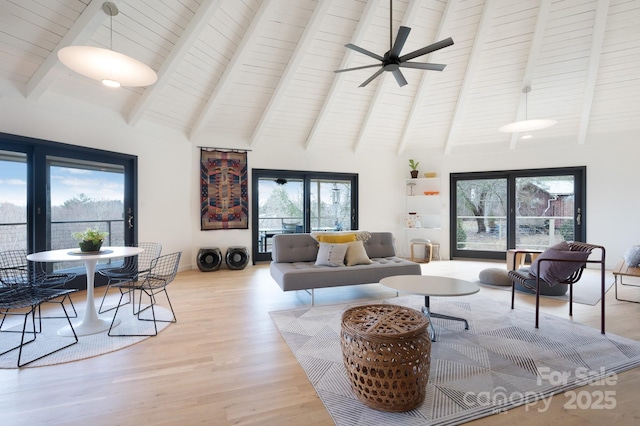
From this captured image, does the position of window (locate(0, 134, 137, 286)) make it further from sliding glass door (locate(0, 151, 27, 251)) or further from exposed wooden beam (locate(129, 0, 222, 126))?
exposed wooden beam (locate(129, 0, 222, 126))

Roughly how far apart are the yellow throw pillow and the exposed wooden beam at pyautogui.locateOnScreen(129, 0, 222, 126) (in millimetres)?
3033

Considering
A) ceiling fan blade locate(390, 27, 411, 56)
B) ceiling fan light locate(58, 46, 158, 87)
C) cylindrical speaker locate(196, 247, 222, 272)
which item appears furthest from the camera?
cylindrical speaker locate(196, 247, 222, 272)

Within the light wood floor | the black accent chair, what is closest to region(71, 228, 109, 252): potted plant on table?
the light wood floor

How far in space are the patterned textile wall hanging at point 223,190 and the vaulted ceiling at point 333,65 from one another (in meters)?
0.45

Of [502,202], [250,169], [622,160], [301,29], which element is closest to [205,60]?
[301,29]

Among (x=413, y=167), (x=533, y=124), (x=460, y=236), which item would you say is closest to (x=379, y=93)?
(x=413, y=167)

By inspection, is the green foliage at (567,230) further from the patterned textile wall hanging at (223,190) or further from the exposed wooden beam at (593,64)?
the patterned textile wall hanging at (223,190)

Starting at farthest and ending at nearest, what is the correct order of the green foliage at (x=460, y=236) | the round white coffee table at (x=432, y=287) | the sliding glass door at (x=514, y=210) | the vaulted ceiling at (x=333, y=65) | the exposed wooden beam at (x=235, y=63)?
1. the green foliage at (x=460, y=236)
2. the sliding glass door at (x=514, y=210)
3. the exposed wooden beam at (x=235, y=63)
4. the vaulted ceiling at (x=333, y=65)
5. the round white coffee table at (x=432, y=287)

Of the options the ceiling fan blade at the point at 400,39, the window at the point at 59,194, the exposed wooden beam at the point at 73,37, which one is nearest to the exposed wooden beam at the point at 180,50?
the exposed wooden beam at the point at 73,37

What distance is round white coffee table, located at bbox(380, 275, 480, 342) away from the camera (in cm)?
267

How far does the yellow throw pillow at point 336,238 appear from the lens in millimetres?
4195

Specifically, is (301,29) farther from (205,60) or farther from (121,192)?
(121,192)

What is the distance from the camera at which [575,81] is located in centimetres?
499

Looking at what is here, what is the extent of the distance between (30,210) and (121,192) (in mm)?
1205
